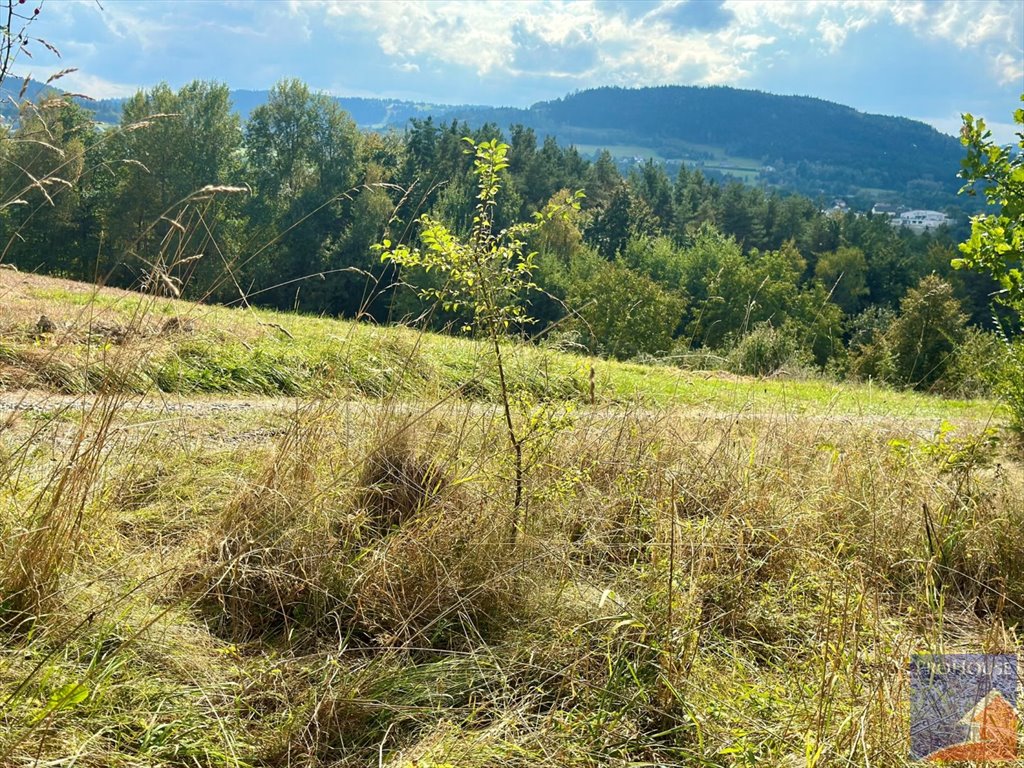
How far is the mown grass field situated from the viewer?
2600 mm

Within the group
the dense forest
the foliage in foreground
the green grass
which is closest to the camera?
the foliage in foreground

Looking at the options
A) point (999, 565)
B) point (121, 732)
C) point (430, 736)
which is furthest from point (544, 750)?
point (999, 565)

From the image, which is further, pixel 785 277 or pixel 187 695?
pixel 785 277

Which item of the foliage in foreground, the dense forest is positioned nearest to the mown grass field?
the foliage in foreground

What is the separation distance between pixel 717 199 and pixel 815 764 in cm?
10335

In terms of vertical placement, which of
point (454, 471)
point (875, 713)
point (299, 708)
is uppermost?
point (454, 471)

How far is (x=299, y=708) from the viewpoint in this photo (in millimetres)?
2674

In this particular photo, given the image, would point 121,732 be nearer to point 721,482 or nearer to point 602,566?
point 602,566
